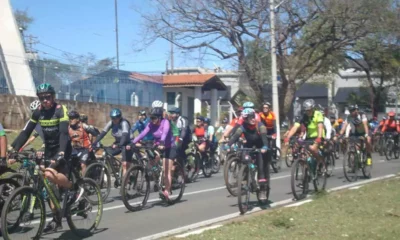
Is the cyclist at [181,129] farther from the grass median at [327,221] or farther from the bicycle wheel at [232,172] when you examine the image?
the grass median at [327,221]

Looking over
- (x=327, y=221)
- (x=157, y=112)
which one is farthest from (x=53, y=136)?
(x=327, y=221)

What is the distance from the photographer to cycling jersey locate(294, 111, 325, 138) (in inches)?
498

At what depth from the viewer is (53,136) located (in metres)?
8.05

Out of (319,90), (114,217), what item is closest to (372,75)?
(319,90)

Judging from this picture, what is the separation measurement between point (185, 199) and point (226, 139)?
5.03 ft

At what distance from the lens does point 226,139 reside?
39.4 ft

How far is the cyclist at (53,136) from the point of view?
7.80 m

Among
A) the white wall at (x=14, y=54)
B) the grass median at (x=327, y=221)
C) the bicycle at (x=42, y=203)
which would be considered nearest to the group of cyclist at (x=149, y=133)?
the bicycle at (x=42, y=203)

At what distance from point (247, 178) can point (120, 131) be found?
3429mm

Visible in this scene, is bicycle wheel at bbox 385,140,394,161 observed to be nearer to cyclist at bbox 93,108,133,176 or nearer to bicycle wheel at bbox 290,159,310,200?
bicycle wheel at bbox 290,159,310,200

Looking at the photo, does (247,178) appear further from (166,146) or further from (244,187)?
(166,146)

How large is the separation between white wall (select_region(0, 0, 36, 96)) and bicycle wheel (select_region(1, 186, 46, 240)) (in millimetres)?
21674

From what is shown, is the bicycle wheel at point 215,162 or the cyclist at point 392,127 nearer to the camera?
the bicycle wheel at point 215,162

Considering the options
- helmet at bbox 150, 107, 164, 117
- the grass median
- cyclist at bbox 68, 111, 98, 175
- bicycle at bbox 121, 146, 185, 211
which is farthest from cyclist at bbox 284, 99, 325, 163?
cyclist at bbox 68, 111, 98, 175
